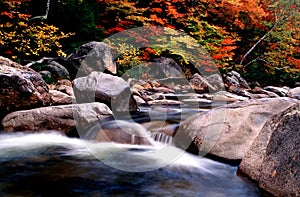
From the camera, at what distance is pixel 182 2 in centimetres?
1681

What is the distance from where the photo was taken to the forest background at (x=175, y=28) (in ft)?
35.8

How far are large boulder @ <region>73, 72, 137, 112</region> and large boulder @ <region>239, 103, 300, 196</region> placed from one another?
4.35 meters

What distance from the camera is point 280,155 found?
3145 mm

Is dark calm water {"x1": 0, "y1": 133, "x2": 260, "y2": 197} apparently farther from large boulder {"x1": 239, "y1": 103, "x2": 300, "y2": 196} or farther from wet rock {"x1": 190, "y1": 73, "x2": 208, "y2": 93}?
wet rock {"x1": 190, "y1": 73, "x2": 208, "y2": 93}

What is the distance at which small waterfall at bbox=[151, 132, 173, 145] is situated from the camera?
5.32m

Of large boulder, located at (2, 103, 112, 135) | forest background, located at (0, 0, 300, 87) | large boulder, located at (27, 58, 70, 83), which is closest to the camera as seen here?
large boulder, located at (2, 103, 112, 135)

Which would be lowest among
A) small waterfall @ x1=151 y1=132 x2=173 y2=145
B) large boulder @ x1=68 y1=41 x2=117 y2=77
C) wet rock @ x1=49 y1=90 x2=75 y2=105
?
small waterfall @ x1=151 y1=132 x2=173 y2=145

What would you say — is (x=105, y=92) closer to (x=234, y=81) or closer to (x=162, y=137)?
(x=162, y=137)

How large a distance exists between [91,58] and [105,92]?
213 inches

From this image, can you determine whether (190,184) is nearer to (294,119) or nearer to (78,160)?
(294,119)

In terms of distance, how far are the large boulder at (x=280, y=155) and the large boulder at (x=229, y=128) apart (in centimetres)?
77

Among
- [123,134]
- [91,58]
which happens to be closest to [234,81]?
[91,58]

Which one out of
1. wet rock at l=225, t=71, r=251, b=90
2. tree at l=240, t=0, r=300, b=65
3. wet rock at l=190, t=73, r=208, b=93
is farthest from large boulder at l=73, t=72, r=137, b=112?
tree at l=240, t=0, r=300, b=65

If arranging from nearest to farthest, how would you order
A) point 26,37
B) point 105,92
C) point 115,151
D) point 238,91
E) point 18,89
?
point 115,151 → point 18,89 → point 105,92 → point 26,37 → point 238,91
